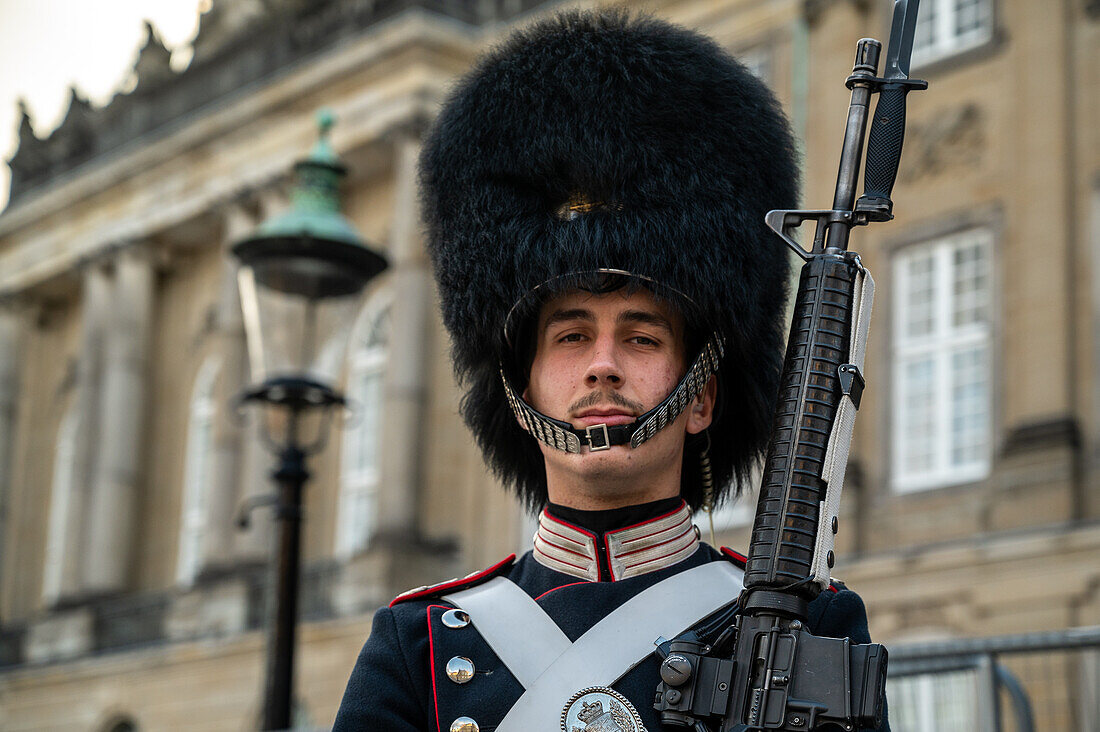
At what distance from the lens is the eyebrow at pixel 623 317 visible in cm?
340

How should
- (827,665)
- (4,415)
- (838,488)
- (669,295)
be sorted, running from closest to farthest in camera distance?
(827,665) < (838,488) < (669,295) < (4,415)

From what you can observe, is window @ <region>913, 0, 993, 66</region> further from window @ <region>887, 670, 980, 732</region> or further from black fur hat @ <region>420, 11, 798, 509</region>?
black fur hat @ <region>420, 11, 798, 509</region>

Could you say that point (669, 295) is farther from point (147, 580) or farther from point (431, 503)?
point (147, 580)

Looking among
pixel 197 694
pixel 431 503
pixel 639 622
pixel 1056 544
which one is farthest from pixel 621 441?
pixel 197 694

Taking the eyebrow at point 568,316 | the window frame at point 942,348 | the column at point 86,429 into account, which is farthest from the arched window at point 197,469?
the eyebrow at point 568,316

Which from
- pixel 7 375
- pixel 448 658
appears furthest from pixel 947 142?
pixel 7 375

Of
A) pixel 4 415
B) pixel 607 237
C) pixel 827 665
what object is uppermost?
pixel 4 415

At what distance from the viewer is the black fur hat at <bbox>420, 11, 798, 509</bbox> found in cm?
359

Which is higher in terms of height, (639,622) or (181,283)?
(181,283)

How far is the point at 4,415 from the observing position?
3328 centimetres

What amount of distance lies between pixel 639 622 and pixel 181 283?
27.8 meters

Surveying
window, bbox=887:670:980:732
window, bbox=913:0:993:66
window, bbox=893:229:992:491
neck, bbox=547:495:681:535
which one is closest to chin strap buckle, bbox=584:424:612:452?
neck, bbox=547:495:681:535

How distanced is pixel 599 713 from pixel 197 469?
26.7 metres

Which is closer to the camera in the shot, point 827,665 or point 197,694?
point 827,665
